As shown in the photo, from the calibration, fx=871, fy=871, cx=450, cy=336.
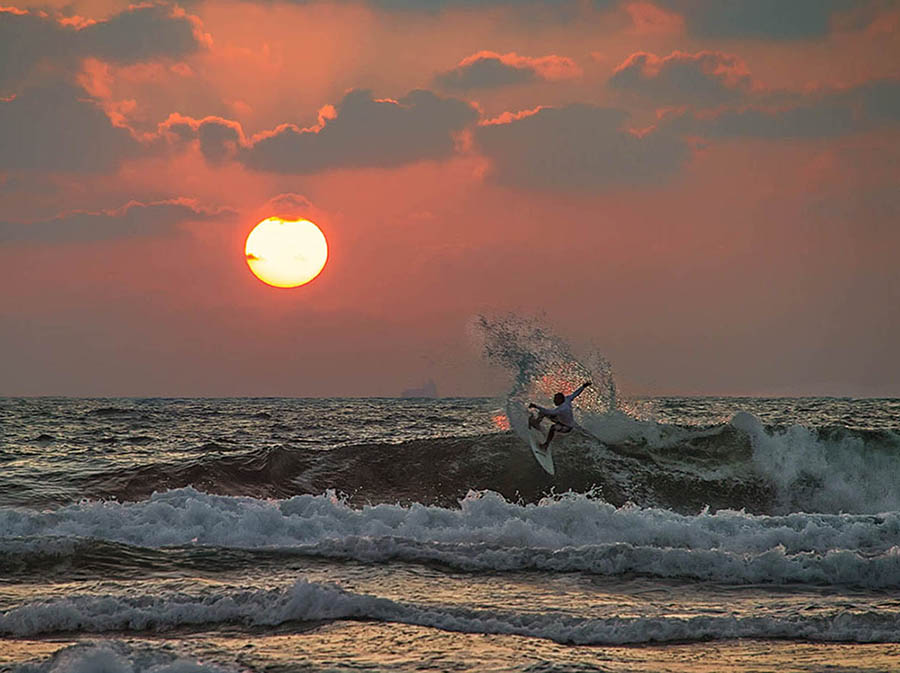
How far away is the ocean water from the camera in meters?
8.37

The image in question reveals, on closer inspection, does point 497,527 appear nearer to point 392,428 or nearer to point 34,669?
point 34,669

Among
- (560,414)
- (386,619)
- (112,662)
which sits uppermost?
(560,414)

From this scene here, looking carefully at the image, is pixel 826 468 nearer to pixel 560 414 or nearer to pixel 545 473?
pixel 545 473

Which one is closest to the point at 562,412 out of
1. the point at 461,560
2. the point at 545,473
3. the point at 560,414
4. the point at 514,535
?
the point at 560,414

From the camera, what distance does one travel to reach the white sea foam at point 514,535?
40.2 ft

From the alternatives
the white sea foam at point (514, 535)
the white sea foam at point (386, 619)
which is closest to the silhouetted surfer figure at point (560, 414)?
the white sea foam at point (514, 535)

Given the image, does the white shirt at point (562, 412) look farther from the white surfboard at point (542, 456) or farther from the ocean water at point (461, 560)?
the ocean water at point (461, 560)

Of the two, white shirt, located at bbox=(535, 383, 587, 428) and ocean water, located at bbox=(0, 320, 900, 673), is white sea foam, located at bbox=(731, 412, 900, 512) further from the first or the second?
white shirt, located at bbox=(535, 383, 587, 428)

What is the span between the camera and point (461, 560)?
1250 cm

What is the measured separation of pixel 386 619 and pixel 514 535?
15.9ft

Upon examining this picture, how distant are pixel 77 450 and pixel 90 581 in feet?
60.1

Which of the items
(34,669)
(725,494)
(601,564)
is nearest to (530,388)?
(725,494)

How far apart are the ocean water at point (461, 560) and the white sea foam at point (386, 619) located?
0.10 ft

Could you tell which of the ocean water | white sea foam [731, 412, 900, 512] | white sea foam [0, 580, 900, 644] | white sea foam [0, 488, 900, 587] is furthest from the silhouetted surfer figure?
white sea foam [0, 580, 900, 644]
